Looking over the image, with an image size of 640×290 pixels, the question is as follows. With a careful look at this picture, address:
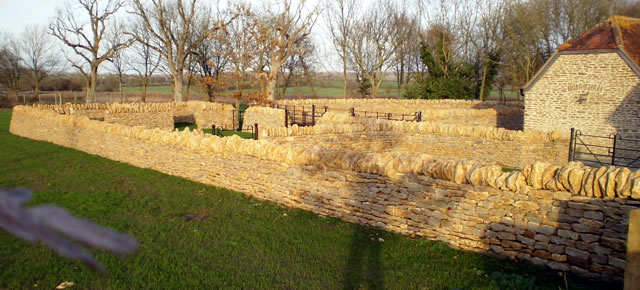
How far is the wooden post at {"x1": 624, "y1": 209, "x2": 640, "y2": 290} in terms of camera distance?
3676mm

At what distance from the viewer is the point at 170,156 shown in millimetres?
11594

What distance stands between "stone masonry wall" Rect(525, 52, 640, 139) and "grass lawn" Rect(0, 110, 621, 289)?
15053 millimetres

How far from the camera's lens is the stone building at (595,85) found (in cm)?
1712

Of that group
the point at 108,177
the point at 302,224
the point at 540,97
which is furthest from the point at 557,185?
the point at 540,97

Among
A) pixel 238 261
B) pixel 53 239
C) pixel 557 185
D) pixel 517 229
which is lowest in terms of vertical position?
pixel 238 261

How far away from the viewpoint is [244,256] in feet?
19.7

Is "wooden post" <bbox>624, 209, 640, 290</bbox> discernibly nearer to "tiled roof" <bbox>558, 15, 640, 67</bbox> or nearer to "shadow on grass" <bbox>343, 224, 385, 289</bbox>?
"shadow on grass" <bbox>343, 224, 385, 289</bbox>

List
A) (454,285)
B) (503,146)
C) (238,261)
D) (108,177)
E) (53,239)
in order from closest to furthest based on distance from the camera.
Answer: (53,239), (454,285), (238,261), (108,177), (503,146)

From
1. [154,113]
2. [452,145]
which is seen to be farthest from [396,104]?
[154,113]

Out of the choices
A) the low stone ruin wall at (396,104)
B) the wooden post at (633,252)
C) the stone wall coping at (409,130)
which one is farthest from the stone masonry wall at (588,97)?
the wooden post at (633,252)

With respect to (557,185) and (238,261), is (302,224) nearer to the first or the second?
(238,261)

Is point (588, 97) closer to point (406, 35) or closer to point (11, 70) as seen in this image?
point (406, 35)

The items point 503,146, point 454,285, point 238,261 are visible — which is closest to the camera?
point 454,285

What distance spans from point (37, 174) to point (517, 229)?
11.3 meters
